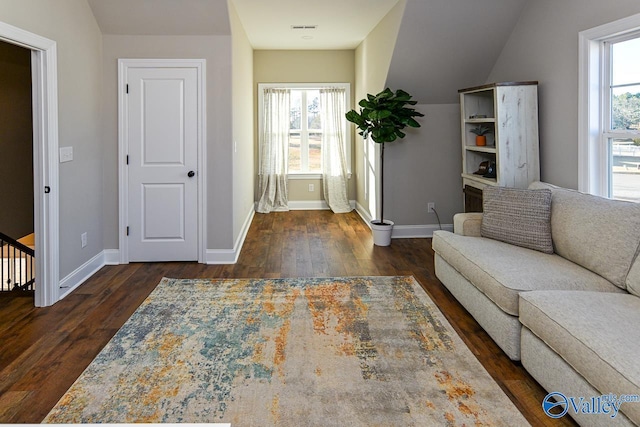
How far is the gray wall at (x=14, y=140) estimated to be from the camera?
582cm

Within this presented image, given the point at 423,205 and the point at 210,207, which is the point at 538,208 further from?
the point at 210,207

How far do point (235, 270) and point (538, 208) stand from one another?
261cm

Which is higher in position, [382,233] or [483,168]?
[483,168]

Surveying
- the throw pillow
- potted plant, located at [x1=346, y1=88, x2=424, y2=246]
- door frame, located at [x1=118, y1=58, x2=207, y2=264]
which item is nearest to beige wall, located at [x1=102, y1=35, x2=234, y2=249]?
door frame, located at [x1=118, y1=58, x2=207, y2=264]

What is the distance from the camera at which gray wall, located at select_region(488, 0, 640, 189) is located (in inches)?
149

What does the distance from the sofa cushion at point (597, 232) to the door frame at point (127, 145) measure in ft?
9.93

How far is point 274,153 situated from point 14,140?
3.55 meters

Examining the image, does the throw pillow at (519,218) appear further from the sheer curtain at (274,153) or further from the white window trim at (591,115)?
the sheer curtain at (274,153)

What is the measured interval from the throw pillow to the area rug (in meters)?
0.74

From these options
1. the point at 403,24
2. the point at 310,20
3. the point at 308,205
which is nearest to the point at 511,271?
the point at 403,24

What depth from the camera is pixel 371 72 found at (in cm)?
625

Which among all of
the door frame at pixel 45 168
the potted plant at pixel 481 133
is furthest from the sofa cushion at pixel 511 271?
the door frame at pixel 45 168

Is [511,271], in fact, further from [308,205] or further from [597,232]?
[308,205]

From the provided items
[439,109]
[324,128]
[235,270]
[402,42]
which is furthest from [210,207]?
[324,128]
